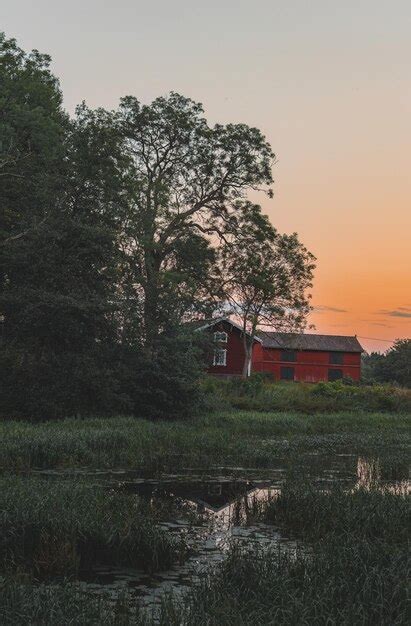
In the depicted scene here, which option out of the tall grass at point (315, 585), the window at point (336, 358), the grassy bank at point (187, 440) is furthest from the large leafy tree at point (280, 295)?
the tall grass at point (315, 585)

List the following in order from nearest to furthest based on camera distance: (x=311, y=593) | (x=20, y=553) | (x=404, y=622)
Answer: (x=404, y=622), (x=311, y=593), (x=20, y=553)

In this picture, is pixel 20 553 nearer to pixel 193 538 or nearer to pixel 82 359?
pixel 193 538

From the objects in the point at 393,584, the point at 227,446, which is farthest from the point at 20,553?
the point at 227,446

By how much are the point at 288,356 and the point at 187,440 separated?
168ft

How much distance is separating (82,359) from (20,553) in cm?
2220

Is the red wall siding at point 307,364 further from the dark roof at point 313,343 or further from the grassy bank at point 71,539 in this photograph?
the grassy bank at point 71,539

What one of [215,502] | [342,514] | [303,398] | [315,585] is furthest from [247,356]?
[315,585]

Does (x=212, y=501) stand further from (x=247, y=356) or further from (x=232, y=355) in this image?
(x=232, y=355)

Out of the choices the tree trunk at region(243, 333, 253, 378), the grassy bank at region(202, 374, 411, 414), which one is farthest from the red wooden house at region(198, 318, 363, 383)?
the grassy bank at region(202, 374, 411, 414)

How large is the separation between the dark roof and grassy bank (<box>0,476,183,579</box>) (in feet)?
205

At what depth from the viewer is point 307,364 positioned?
76.2 m

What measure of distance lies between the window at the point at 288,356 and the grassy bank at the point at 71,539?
64293 mm

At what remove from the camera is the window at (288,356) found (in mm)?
75875

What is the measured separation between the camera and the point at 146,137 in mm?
47406
